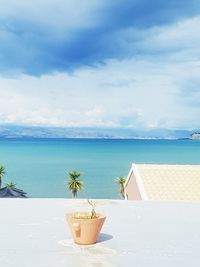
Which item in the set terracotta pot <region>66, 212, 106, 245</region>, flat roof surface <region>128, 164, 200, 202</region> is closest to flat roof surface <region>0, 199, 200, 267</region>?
terracotta pot <region>66, 212, 106, 245</region>

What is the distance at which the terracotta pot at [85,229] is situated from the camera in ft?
13.1

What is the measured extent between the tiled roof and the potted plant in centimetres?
814

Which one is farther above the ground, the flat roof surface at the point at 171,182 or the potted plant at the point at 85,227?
the flat roof surface at the point at 171,182

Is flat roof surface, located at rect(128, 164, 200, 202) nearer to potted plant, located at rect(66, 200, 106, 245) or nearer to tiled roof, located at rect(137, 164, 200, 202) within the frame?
tiled roof, located at rect(137, 164, 200, 202)

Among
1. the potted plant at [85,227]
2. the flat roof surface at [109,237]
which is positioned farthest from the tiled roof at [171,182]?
the potted plant at [85,227]

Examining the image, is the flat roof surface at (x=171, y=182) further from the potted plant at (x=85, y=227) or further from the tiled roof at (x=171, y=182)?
the potted plant at (x=85, y=227)

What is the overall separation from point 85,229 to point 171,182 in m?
9.42

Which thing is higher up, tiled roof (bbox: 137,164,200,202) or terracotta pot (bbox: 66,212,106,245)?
tiled roof (bbox: 137,164,200,202)

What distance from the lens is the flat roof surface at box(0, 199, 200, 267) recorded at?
3.67 metres

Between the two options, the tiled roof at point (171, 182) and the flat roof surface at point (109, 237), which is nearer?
the flat roof surface at point (109, 237)

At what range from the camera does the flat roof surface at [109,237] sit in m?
3.67

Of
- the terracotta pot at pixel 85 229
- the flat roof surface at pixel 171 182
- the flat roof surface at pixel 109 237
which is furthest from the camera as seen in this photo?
the flat roof surface at pixel 171 182

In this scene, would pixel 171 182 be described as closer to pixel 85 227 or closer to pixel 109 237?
pixel 109 237

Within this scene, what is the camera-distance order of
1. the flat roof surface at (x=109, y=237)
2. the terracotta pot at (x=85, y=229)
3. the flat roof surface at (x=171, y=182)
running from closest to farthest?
the flat roof surface at (x=109, y=237)
the terracotta pot at (x=85, y=229)
the flat roof surface at (x=171, y=182)
